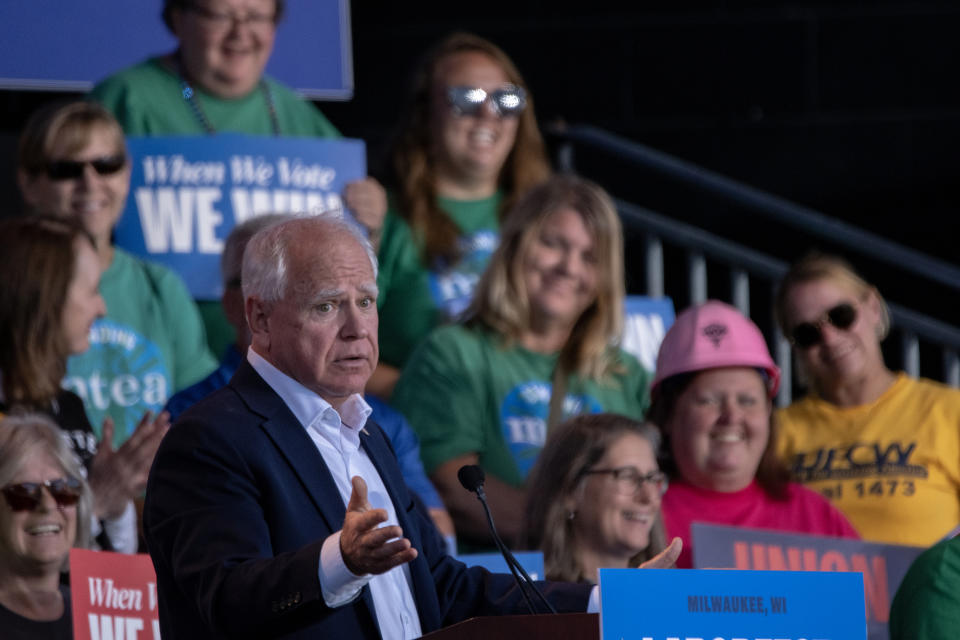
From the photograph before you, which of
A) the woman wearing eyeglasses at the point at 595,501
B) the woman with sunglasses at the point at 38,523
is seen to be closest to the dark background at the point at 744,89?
the woman wearing eyeglasses at the point at 595,501

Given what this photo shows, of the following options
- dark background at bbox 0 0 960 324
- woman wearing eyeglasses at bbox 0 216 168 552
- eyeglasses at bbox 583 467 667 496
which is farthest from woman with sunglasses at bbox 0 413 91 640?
dark background at bbox 0 0 960 324

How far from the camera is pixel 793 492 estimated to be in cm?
502

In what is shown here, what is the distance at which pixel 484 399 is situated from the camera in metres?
5.20

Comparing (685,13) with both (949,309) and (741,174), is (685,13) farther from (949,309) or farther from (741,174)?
(949,309)

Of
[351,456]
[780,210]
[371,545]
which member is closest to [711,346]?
[780,210]

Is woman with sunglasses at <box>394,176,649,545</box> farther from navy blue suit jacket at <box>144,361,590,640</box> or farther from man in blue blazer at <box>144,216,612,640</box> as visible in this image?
navy blue suit jacket at <box>144,361,590,640</box>

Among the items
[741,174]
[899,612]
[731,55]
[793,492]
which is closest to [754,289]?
[741,174]

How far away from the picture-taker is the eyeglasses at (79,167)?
5.21 m

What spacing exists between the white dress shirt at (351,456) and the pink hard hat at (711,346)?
6.63ft

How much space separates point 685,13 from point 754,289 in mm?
1356

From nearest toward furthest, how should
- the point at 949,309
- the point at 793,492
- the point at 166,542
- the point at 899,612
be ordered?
the point at 166,542, the point at 899,612, the point at 793,492, the point at 949,309

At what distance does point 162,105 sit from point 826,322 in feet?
7.31

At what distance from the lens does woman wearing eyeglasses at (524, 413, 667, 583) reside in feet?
14.7

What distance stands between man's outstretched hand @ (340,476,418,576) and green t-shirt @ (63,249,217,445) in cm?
254
